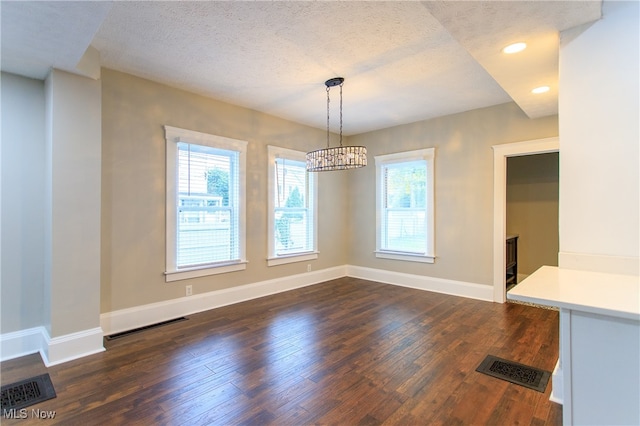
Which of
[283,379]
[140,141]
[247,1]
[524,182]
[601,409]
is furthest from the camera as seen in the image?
[524,182]

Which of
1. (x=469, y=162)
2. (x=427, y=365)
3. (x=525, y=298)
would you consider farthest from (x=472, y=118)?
(x=525, y=298)

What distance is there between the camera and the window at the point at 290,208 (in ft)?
16.0

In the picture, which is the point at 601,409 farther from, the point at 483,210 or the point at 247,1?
the point at 483,210

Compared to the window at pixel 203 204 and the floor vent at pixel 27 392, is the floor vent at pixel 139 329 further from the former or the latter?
the floor vent at pixel 27 392

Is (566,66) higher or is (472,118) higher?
(472,118)

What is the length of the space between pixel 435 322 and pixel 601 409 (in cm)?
236

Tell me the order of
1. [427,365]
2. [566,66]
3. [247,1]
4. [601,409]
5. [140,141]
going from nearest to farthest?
1. [601,409]
2. [566,66]
3. [247,1]
4. [427,365]
5. [140,141]

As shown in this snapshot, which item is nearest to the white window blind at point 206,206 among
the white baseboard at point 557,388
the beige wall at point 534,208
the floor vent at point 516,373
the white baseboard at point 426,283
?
the white baseboard at point 426,283

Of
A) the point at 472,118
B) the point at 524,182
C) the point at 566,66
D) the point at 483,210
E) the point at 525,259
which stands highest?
the point at 472,118

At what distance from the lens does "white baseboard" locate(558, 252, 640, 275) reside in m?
1.72

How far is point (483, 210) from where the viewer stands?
179 inches

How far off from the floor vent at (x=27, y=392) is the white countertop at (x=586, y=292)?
3122 millimetres

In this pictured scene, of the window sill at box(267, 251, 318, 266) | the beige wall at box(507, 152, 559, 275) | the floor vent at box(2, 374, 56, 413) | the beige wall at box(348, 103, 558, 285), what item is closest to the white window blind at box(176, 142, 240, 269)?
the window sill at box(267, 251, 318, 266)

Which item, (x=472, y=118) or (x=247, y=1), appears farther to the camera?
(x=472, y=118)
